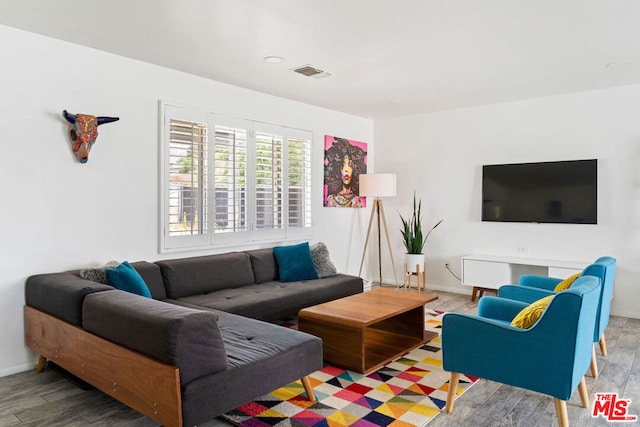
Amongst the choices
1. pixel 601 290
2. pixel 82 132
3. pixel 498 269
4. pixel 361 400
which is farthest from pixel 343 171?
pixel 361 400

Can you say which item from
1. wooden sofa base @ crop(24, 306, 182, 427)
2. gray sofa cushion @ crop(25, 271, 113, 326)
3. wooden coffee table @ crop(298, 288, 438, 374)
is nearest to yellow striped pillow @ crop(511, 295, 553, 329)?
wooden coffee table @ crop(298, 288, 438, 374)

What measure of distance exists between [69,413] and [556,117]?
17.5 feet

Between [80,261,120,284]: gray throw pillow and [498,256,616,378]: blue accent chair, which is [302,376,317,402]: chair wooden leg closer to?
[80,261,120,284]: gray throw pillow

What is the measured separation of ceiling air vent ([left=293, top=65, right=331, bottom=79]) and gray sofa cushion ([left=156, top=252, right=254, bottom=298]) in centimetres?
187

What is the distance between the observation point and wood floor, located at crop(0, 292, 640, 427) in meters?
2.54

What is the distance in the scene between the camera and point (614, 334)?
4.17 m

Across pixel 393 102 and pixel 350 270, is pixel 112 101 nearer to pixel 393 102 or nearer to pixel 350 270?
pixel 393 102

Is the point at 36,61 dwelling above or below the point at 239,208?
above

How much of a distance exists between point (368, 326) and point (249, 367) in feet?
4.73

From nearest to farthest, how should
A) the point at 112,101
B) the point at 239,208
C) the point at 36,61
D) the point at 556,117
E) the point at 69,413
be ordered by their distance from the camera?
the point at 69,413, the point at 36,61, the point at 112,101, the point at 239,208, the point at 556,117

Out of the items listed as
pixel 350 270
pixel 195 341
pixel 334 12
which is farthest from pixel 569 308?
pixel 350 270

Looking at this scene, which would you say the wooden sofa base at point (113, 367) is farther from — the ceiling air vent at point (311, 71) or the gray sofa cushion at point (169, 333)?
the ceiling air vent at point (311, 71)

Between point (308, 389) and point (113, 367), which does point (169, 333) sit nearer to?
point (113, 367)

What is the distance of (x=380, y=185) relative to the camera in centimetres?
602
